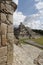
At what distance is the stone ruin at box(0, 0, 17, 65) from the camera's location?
4.12m

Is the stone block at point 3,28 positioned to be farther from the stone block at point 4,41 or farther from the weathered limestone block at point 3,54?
the weathered limestone block at point 3,54

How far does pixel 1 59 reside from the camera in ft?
13.5

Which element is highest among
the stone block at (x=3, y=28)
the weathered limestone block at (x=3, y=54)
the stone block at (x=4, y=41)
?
the stone block at (x=3, y=28)

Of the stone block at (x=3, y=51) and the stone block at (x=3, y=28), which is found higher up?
the stone block at (x=3, y=28)

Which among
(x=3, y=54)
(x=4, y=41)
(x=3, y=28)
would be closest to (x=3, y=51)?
(x=3, y=54)

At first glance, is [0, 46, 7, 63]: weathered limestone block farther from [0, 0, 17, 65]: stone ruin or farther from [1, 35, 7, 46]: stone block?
[1, 35, 7, 46]: stone block

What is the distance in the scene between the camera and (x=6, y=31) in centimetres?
427

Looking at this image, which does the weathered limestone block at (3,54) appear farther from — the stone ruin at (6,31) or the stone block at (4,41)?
the stone block at (4,41)

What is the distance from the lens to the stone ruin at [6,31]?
4.12 metres

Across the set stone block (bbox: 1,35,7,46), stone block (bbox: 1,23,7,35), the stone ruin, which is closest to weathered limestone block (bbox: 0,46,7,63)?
the stone ruin

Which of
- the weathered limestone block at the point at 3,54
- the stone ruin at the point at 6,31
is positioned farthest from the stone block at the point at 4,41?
the weathered limestone block at the point at 3,54

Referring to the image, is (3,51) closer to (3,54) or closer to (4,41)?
(3,54)

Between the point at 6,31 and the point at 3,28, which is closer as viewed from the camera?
the point at 3,28

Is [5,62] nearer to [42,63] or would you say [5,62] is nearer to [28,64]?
[28,64]
